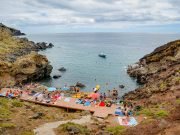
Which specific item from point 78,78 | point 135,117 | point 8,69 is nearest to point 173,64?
point 78,78

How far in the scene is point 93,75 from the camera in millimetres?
94812

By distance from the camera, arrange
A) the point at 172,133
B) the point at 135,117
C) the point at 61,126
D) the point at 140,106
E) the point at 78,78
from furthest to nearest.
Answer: the point at 78,78, the point at 140,106, the point at 135,117, the point at 61,126, the point at 172,133

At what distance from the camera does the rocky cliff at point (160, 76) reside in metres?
50.0

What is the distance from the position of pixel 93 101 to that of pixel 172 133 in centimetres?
2524

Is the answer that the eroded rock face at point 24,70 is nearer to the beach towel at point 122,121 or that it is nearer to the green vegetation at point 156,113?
the beach towel at point 122,121

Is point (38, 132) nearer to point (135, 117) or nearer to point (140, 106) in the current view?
point (135, 117)

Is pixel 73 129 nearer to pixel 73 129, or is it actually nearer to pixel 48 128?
pixel 73 129

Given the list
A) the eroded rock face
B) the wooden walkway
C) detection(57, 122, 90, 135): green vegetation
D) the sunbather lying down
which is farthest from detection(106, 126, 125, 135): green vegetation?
the eroded rock face

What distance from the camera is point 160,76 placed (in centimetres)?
6925

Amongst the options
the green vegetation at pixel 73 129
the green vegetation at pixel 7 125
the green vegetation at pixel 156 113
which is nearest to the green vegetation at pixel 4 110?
the green vegetation at pixel 7 125

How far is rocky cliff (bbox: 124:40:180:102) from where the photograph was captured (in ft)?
164

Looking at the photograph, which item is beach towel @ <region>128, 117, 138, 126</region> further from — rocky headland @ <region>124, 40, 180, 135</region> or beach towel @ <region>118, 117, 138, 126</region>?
rocky headland @ <region>124, 40, 180, 135</region>

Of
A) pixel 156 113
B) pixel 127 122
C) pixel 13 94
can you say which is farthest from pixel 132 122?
pixel 13 94

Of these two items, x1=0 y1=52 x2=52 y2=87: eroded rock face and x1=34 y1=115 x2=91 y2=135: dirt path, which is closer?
x1=34 y1=115 x2=91 y2=135: dirt path
